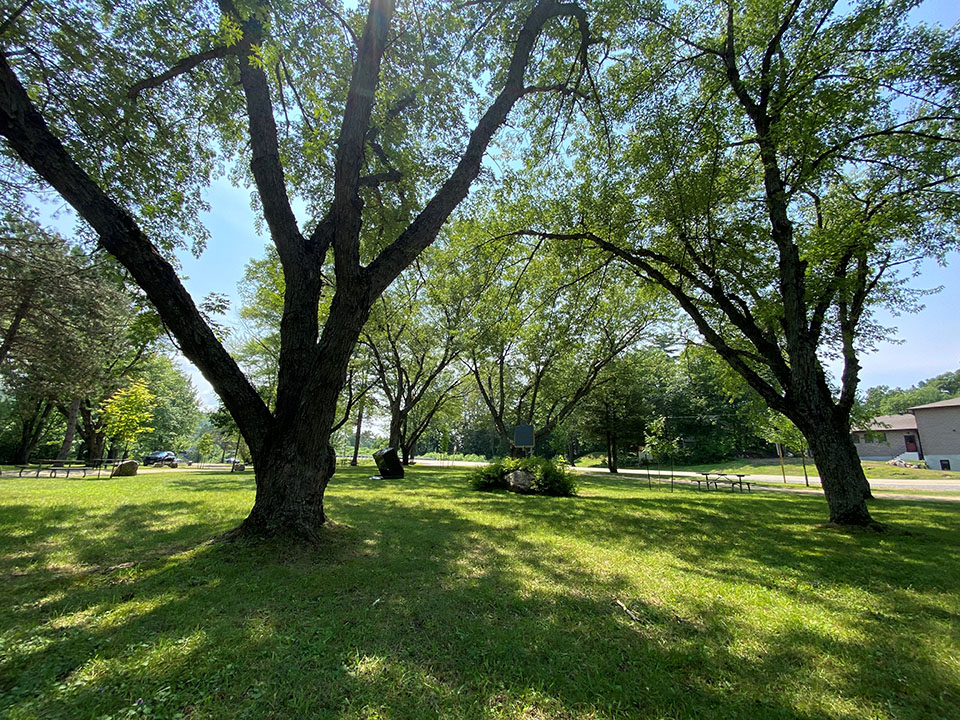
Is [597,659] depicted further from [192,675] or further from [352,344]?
[352,344]

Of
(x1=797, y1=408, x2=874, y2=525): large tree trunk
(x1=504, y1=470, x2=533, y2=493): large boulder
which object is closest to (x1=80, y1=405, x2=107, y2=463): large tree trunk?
(x1=504, y1=470, x2=533, y2=493): large boulder

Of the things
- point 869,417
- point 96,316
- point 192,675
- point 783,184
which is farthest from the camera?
point 96,316

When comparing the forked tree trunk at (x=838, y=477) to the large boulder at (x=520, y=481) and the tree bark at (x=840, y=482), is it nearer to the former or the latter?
the tree bark at (x=840, y=482)

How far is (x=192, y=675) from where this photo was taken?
7.07 ft

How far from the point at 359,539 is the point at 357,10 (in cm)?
820

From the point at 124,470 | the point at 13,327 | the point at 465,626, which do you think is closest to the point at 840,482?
the point at 465,626

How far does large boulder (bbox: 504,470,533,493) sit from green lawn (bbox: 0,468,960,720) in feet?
19.8

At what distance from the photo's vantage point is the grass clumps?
11.6 metres

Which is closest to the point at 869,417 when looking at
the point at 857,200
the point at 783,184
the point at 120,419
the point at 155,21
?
the point at 857,200

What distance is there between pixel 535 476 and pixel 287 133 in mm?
10488

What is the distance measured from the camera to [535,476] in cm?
1185

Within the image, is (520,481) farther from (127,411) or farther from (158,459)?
(158,459)

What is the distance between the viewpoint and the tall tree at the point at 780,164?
21.0 ft

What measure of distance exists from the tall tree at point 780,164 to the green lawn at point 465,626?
371cm
